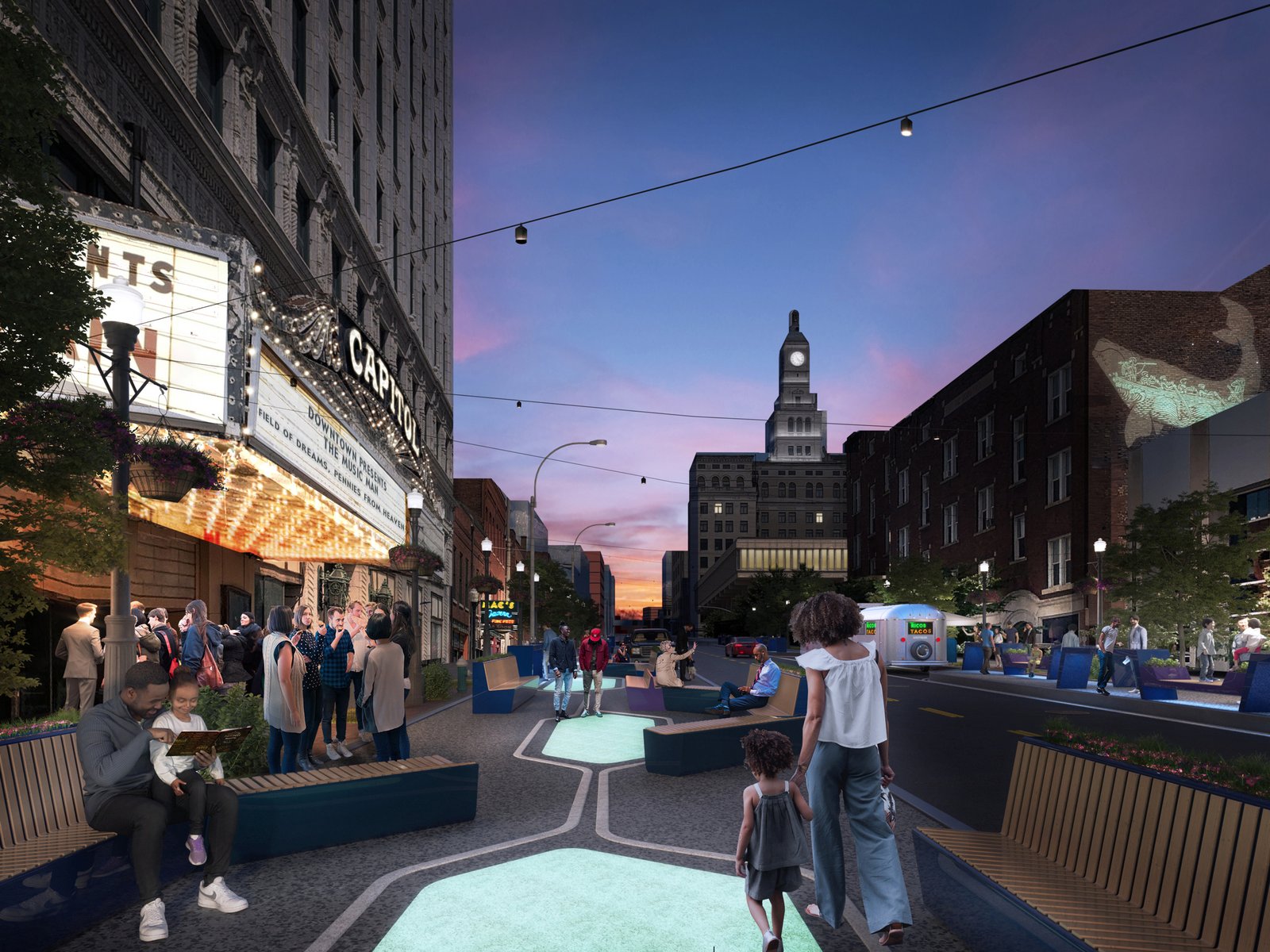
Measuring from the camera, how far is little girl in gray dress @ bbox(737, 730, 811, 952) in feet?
17.1

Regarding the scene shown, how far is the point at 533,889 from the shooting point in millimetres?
6715

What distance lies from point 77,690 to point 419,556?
9572mm

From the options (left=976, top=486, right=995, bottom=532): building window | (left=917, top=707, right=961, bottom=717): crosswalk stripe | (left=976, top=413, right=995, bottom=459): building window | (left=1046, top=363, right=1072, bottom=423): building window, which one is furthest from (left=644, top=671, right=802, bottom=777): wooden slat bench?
(left=976, top=413, right=995, bottom=459): building window

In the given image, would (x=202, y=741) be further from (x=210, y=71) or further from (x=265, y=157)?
(x=265, y=157)

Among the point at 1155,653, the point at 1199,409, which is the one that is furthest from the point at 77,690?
the point at 1199,409

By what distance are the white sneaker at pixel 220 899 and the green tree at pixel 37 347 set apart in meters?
1.85

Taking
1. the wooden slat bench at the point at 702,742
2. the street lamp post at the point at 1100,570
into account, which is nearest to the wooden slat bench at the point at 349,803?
the wooden slat bench at the point at 702,742

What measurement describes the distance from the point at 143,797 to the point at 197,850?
0.50m

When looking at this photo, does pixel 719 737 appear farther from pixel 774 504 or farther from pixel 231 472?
pixel 774 504

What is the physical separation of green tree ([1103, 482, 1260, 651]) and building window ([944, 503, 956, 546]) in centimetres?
3446

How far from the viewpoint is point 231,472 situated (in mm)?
15305

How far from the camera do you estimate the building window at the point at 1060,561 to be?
49.6m

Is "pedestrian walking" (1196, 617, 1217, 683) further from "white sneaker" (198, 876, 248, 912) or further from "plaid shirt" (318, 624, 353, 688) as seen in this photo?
"white sneaker" (198, 876, 248, 912)

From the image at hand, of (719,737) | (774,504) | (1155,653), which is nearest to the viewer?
(719,737)
